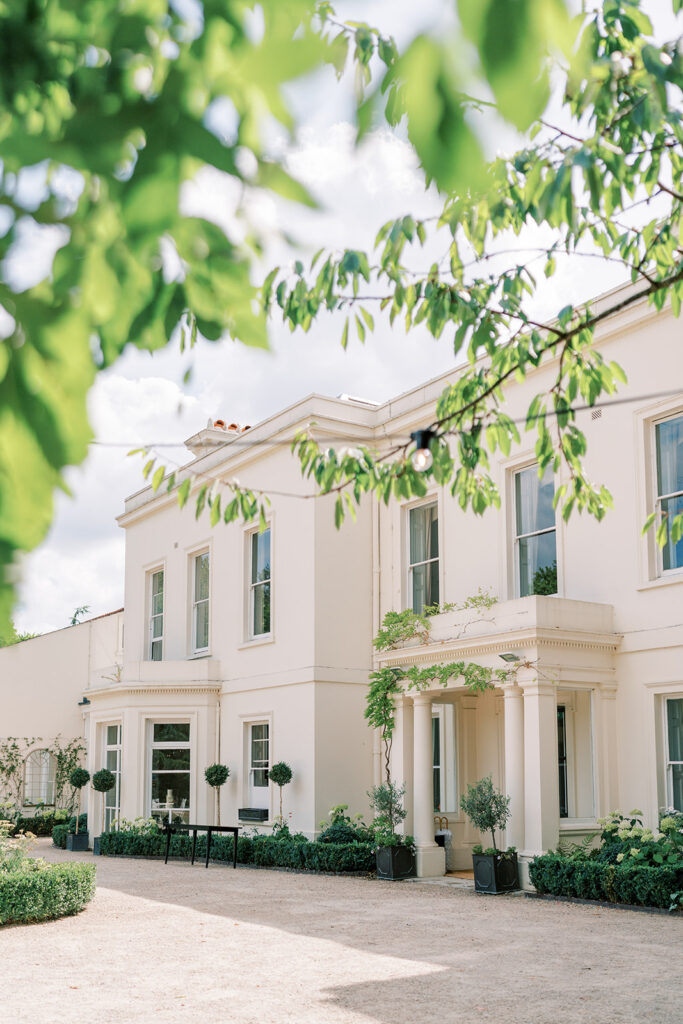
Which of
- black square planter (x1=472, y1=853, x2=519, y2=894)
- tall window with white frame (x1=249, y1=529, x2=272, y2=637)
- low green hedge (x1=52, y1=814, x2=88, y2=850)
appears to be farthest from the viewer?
low green hedge (x1=52, y1=814, x2=88, y2=850)

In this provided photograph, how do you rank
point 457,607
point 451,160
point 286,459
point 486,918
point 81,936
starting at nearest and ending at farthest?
point 451,160 → point 81,936 → point 486,918 → point 457,607 → point 286,459

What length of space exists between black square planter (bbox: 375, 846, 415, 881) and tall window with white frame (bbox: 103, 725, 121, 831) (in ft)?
23.1

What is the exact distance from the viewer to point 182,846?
1753cm

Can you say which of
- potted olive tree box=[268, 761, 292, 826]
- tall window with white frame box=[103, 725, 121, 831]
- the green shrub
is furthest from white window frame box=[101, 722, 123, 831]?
the green shrub

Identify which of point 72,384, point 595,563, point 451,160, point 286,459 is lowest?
point 72,384

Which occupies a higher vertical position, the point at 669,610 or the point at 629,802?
the point at 669,610

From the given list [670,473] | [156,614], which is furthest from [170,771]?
[670,473]

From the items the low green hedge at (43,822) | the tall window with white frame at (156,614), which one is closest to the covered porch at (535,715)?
the tall window with white frame at (156,614)

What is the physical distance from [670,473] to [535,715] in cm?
333

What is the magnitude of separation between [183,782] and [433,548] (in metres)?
6.52

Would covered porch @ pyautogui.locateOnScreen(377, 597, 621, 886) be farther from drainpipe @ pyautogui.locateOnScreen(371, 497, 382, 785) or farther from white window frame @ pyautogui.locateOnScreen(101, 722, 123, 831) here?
white window frame @ pyautogui.locateOnScreen(101, 722, 123, 831)

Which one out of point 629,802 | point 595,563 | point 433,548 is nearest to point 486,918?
point 629,802

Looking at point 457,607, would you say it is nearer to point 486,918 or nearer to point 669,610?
point 669,610

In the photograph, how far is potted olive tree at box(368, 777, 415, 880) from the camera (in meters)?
13.9
